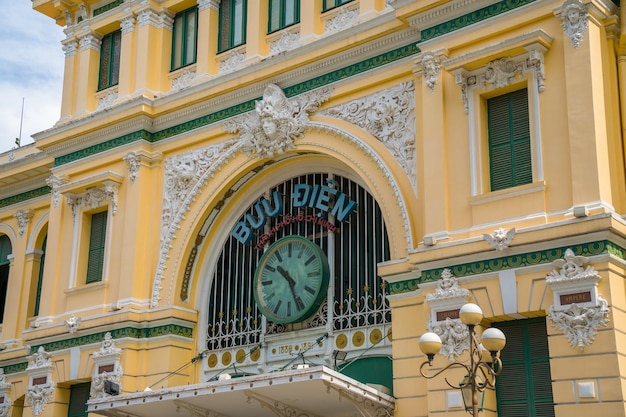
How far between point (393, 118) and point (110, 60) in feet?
32.5

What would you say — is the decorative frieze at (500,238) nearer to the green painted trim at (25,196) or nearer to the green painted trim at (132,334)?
the green painted trim at (132,334)

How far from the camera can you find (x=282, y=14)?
23500 mm

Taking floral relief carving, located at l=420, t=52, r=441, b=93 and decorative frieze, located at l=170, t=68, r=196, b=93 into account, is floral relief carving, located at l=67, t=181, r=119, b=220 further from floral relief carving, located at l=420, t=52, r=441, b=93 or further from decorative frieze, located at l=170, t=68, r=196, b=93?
floral relief carving, located at l=420, t=52, r=441, b=93

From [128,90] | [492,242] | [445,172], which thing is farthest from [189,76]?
[492,242]

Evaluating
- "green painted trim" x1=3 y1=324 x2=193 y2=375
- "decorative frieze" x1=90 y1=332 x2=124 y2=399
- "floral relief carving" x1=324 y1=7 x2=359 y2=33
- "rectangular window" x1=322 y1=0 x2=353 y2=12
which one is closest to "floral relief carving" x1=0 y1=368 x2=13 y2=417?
"green painted trim" x1=3 y1=324 x2=193 y2=375

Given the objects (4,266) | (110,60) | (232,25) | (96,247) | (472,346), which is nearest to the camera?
(472,346)

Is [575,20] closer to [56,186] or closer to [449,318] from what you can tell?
[449,318]

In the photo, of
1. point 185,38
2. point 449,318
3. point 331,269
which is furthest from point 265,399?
point 185,38

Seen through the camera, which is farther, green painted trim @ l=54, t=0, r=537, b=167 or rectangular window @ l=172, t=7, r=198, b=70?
rectangular window @ l=172, t=7, r=198, b=70

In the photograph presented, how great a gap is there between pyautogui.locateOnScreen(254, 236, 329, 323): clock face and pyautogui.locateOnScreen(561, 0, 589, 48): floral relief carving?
7.12 m

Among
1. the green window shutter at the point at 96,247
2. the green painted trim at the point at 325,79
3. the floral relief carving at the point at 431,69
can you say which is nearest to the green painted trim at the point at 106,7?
the green painted trim at the point at 325,79

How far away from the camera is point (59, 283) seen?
25016 millimetres

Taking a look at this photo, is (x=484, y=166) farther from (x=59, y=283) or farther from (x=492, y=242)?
(x=59, y=283)

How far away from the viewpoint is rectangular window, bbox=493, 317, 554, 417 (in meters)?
16.6
